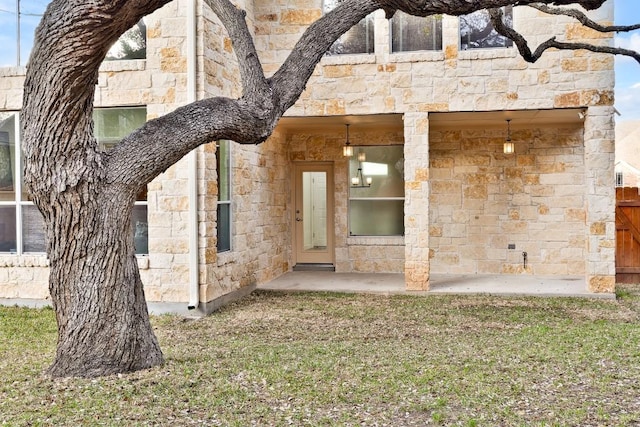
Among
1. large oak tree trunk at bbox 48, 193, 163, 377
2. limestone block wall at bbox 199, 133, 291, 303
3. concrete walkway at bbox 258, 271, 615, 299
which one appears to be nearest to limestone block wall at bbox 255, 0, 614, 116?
limestone block wall at bbox 199, 133, 291, 303

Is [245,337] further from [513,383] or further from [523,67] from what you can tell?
[523,67]

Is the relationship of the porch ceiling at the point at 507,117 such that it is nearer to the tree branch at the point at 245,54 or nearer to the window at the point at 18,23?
the tree branch at the point at 245,54

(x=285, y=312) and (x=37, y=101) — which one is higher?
(x=37, y=101)

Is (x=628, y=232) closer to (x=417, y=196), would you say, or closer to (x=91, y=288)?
(x=417, y=196)

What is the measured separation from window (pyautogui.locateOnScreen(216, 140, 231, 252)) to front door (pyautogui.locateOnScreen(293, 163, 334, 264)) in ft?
11.0

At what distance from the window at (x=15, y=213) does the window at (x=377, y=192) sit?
5.63m

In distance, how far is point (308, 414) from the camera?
153 inches

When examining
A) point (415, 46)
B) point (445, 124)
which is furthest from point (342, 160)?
point (415, 46)

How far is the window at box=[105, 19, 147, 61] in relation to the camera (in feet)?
25.5

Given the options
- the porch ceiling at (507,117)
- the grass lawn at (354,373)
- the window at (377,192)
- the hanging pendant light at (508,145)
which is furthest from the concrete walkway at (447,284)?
the porch ceiling at (507,117)

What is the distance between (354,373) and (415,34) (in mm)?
6043

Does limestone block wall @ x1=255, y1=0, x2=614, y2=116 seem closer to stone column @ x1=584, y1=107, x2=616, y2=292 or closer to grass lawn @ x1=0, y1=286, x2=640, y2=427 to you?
stone column @ x1=584, y1=107, x2=616, y2=292

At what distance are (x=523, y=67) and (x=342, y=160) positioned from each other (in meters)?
3.93

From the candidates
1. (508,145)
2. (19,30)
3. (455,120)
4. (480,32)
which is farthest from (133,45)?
(508,145)
